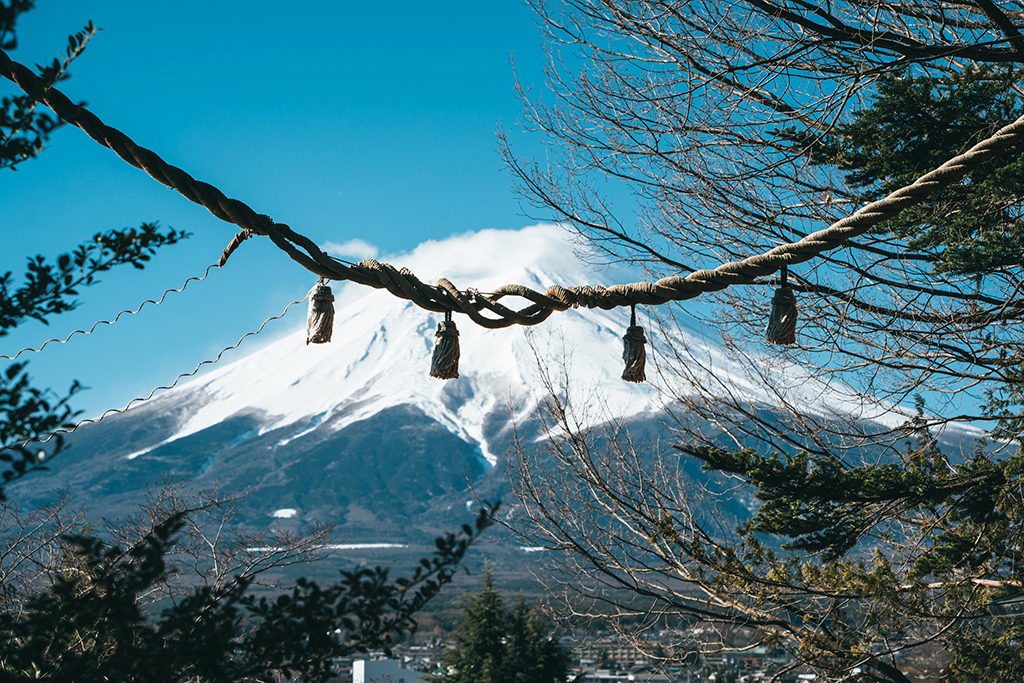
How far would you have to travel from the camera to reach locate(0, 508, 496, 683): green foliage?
208 centimetres

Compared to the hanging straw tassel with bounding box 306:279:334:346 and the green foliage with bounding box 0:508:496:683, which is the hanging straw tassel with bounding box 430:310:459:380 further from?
the green foliage with bounding box 0:508:496:683

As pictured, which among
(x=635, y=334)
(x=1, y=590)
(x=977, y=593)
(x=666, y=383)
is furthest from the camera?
(x=1, y=590)

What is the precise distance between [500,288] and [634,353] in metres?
0.66

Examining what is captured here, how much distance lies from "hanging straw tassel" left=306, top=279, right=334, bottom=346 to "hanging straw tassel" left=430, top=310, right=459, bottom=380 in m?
0.40

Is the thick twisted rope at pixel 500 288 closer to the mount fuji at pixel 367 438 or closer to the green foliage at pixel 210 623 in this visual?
the green foliage at pixel 210 623

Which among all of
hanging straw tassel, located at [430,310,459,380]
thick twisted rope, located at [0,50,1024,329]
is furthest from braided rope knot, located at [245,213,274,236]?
hanging straw tassel, located at [430,310,459,380]

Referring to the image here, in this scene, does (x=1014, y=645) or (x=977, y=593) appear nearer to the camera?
(x=1014, y=645)

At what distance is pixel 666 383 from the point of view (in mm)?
6941

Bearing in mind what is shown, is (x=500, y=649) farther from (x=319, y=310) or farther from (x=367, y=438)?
(x=367, y=438)

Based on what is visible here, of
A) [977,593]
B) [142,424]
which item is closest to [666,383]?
[977,593]

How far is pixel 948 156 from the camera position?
18.2 ft

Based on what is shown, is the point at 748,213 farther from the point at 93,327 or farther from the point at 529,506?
the point at 93,327

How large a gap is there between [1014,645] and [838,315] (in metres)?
2.44

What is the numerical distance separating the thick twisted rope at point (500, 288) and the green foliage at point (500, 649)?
17404 millimetres
